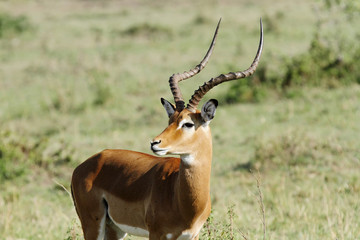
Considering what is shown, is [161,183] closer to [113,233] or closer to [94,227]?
[94,227]

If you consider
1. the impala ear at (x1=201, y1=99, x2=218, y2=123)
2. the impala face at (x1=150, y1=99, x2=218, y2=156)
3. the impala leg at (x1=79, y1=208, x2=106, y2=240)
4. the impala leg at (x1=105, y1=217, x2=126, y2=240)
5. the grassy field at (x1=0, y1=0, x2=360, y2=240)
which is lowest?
the grassy field at (x1=0, y1=0, x2=360, y2=240)

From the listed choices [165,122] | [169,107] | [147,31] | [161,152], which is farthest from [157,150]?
[147,31]

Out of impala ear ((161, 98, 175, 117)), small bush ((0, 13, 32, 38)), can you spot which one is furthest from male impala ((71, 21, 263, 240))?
small bush ((0, 13, 32, 38))

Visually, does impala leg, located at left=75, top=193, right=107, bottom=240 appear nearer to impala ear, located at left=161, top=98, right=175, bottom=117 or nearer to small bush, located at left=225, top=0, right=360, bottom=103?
impala ear, located at left=161, top=98, right=175, bottom=117

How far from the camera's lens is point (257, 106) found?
12.9 meters

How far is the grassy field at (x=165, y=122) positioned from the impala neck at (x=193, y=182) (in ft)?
1.59

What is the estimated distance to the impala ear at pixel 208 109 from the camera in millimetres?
4195

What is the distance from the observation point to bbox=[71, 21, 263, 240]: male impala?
167 inches

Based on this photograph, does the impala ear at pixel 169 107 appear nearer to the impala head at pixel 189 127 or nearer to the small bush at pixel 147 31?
the impala head at pixel 189 127

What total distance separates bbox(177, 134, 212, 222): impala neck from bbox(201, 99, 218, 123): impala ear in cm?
19

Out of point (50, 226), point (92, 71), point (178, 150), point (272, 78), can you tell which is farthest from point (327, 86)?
point (178, 150)

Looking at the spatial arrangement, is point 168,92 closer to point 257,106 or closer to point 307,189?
point 257,106

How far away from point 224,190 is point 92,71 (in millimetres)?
9479

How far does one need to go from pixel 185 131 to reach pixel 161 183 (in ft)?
1.96
